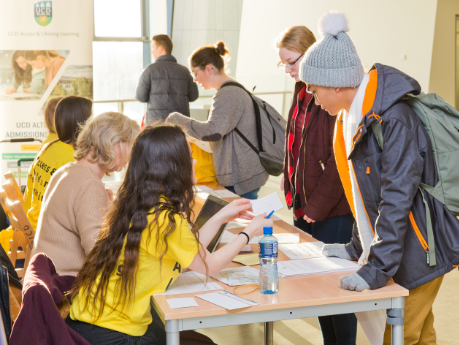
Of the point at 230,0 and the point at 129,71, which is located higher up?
the point at 230,0

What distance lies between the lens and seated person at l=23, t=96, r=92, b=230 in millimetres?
2611

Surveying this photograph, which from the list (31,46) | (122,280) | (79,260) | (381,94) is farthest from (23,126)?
(381,94)

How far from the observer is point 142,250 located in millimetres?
1552

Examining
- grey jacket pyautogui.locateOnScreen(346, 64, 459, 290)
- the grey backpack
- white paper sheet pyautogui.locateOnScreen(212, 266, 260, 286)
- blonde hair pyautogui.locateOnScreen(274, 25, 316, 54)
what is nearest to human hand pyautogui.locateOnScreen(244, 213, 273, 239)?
white paper sheet pyautogui.locateOnScreen(212, 266, 260, 286)

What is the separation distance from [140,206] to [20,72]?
3.58 m

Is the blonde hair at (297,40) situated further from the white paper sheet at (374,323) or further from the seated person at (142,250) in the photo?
the white paper sheet at (374,323)

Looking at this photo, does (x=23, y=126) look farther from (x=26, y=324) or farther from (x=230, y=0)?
(x=230, y=0)

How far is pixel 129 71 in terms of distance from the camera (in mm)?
8336

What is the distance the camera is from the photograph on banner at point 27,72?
15.0 ft

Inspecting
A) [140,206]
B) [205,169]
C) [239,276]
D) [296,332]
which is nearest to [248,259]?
[239,276]

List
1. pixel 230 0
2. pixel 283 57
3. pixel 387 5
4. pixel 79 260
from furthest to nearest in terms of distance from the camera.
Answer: pixel 230 0 < pixel 387 5 < pixel 283 57 < pixel 79 260

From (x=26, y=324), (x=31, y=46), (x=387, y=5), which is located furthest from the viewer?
(x=387, y=5)

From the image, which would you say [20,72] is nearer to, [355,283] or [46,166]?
[46,166]

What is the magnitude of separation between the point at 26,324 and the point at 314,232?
1.50 m
